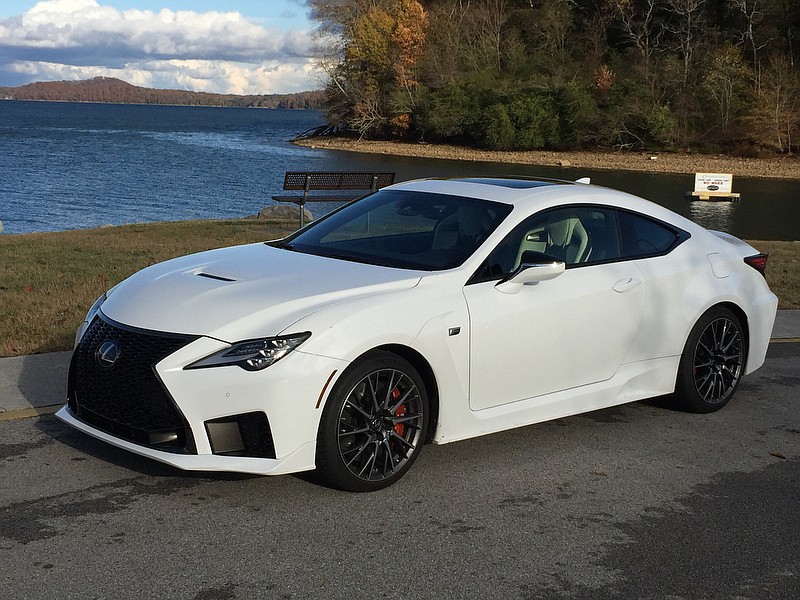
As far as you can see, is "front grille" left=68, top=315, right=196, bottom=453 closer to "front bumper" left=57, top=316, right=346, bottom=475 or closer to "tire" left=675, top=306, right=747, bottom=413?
"front bumper" left=57, top=316, right=346, bottom=475

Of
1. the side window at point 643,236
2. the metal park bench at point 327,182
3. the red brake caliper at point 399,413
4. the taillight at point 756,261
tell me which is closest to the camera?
the red brake caliper at point 399,413

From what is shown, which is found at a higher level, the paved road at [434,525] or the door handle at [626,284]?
the door handle at [626,284]

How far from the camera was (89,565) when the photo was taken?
425 cm

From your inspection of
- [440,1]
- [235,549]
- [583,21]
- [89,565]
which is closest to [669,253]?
[235,549]

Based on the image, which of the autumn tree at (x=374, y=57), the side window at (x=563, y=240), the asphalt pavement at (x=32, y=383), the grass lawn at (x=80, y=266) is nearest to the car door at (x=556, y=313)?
the side window at (x=563, y=240)

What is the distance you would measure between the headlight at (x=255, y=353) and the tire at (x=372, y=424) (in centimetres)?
31

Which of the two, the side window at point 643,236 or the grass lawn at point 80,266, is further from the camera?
the grass lawn at point 80,266

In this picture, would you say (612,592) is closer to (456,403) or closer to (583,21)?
(456,403)

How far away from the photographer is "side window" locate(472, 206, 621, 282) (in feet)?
19.6

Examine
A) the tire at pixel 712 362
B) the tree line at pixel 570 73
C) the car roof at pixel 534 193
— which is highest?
the tree line at pixel 570 73

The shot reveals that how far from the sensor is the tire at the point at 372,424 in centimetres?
504

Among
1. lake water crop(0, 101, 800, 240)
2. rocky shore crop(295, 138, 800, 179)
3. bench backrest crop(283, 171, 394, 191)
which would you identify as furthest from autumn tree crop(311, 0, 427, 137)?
bench backrest crop(283, 171, 394, 191)

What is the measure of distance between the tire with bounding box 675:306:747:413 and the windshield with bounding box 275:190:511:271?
176 centimetres

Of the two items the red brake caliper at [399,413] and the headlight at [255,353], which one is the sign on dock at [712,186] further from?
the headlight at [255,353]
